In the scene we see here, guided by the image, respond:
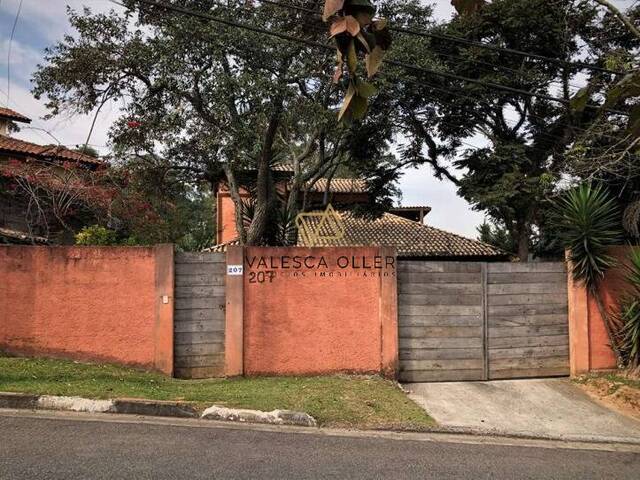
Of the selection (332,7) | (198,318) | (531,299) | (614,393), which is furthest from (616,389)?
(332,7)

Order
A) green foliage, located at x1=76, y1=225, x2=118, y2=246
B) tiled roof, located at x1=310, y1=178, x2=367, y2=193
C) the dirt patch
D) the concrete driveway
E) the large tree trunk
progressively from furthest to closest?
tiled roof, located at x1=310, y1=178, x2=367, y2=193 < the large tree trunk < green foliage, located at x1=76, y1=225, x2=118, y2=246 < the dirt patch < the concrete driveway

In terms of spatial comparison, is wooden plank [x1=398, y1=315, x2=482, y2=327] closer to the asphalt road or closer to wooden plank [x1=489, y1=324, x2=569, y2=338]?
wooden plank [x1=489, y1=324, x2=569, y2=338]

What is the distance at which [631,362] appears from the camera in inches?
336

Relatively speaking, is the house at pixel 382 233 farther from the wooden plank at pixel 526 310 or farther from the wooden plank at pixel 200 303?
the wooden plank at pixel 526 310

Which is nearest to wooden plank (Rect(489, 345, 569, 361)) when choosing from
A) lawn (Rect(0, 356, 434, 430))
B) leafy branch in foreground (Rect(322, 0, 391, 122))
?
lawn (Rect(0, 356, 434, 430))

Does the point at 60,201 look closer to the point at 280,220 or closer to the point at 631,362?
the point at 280,220

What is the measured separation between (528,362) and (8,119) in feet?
69.2

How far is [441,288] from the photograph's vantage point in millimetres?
8773

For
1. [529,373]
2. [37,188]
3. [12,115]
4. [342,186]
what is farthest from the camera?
[342,186]

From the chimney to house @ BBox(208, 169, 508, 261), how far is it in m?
8.15

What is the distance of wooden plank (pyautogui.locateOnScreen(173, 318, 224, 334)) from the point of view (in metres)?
8.36


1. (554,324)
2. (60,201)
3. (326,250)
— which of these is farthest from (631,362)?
(60,201)

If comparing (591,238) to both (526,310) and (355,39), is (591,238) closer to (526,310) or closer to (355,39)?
(526,310)

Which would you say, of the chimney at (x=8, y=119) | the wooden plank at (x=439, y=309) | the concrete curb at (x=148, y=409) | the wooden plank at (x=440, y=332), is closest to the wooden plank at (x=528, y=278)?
the wooden plank at (x=439, y=309)
